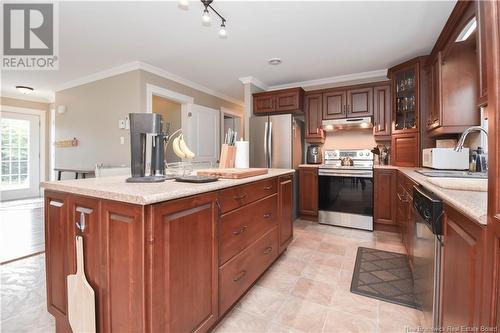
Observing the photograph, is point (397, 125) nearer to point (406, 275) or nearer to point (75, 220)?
point (406, 275)

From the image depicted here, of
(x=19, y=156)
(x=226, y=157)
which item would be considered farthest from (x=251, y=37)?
(x=19, y=156)

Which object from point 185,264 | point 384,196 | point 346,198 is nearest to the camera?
point 185,264

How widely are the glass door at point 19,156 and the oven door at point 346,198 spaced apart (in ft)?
21.7

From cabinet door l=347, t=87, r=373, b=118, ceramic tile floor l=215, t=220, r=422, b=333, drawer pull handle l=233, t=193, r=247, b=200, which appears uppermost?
cabinet door l=347, t=87, r=373, b=118

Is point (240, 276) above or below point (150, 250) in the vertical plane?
below

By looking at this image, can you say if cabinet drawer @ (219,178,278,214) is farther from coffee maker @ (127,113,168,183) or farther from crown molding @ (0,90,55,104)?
crown molding @ (0,90,55,104)

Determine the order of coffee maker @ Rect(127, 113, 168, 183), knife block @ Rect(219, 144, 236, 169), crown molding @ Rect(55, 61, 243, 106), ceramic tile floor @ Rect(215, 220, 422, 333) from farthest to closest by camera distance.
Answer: crown molding @ Rect(55, 61, 243, 106)
knife block @ Rect(219, 144, 236, 169)
ceramic tile floor @ Rect(215, 220, 422, 333)
coffee maker @ Rect(127, 113, 168, 183)

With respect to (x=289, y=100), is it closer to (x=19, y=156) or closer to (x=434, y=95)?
(x=434, y=95)

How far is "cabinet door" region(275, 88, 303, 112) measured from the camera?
3.92 m

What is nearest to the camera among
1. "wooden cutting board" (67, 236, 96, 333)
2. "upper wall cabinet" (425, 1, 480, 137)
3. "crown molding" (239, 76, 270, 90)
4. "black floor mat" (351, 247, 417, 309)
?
"wooden cutting board" (67, 236, 96, 333)

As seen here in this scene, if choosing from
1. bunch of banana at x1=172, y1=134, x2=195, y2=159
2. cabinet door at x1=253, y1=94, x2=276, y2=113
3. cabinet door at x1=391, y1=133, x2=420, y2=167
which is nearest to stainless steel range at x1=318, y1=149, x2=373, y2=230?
cabinet door at x1=391, y1=133, x2=420, y2=167

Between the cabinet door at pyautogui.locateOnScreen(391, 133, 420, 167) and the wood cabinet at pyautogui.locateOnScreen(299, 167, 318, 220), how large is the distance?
1148 mm

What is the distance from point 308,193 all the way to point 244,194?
2.38 meters

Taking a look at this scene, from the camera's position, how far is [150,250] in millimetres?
970
